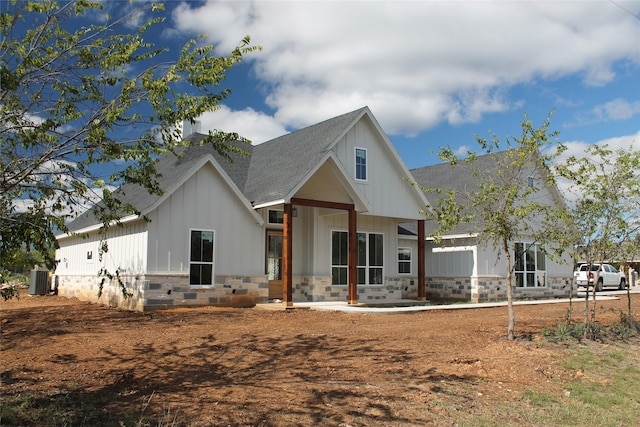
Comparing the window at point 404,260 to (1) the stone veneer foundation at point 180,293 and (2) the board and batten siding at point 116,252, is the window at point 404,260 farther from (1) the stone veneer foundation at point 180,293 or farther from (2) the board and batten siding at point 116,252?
(2) the board and batten siding at point 116,252

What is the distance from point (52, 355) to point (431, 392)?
5.82m

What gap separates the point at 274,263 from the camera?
19.7 metres

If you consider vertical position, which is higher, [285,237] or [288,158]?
[288,158]

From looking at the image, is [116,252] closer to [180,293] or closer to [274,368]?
[180,293]

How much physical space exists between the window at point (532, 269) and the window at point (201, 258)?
13.8 meters

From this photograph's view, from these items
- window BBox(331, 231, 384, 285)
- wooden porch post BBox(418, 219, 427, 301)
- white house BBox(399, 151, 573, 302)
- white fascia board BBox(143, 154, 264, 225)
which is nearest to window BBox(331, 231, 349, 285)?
window BBox(331, 231, 384, 285)

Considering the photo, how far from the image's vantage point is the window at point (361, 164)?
20219 mm

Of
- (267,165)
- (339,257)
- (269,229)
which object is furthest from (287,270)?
(267,165)

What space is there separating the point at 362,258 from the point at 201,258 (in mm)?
6701

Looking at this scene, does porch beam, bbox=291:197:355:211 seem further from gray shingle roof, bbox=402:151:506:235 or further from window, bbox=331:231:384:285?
gray shingle roof, bbox=402:151:506:235

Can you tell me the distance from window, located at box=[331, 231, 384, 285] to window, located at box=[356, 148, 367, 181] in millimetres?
2107

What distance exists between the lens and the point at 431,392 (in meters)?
7.41

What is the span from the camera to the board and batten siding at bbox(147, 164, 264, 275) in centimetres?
1595

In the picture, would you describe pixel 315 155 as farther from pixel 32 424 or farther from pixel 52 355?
pixel 32 424
